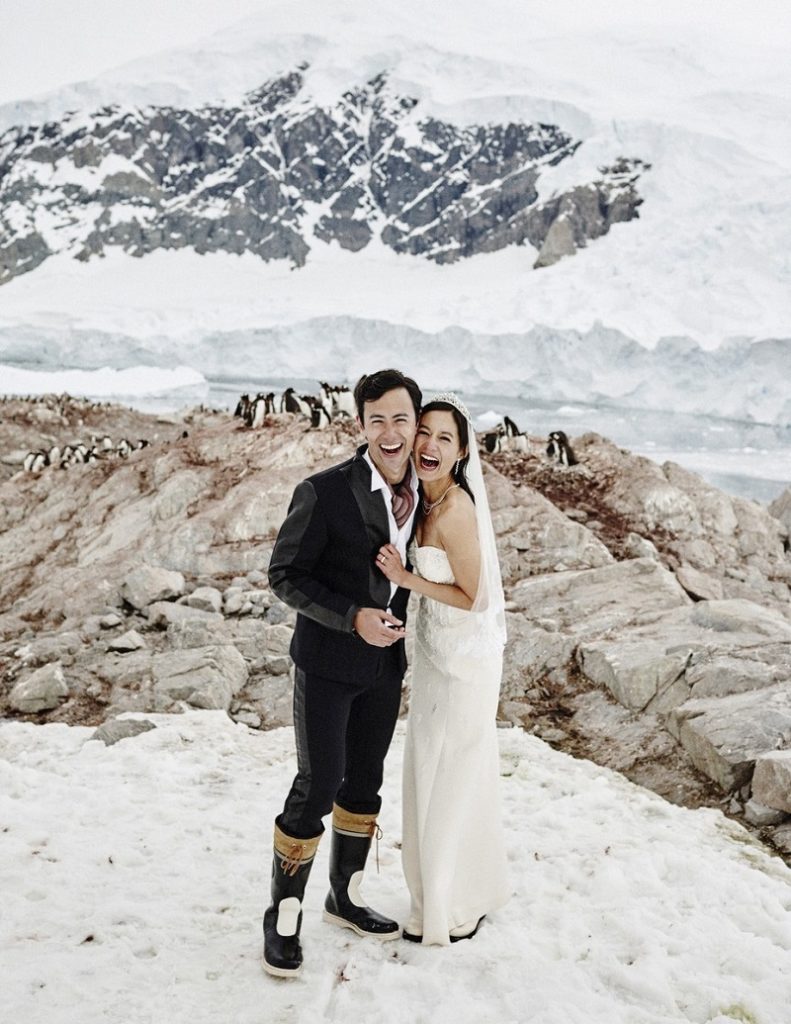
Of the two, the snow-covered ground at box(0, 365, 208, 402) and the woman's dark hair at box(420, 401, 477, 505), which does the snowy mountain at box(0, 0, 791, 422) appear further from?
the woman's dark hair at box(420, 401, 477, 505)

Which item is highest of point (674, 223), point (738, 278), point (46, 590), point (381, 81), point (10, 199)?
point (381, 81)

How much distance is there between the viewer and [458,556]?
2480mm

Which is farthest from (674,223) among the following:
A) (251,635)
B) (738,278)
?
(251,635)

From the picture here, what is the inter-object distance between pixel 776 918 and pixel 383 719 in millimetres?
1568

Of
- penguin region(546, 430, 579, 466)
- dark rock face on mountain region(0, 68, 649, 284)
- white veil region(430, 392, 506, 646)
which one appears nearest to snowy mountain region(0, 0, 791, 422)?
dark rock face on mountain region(0, 68, 649, 284)

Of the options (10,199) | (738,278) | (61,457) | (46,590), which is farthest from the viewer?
(10,199)

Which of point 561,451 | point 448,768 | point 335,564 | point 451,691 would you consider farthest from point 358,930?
point 561,451

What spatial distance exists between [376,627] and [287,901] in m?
0.95

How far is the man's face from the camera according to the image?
242 cm

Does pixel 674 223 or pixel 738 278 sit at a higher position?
pixel 674 223

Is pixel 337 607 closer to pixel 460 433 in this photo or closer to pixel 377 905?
pixel 460 433

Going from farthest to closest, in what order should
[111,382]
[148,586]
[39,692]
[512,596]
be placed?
[111,382], [148,586], [512,596], [39,692]

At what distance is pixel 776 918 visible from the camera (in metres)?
2.86

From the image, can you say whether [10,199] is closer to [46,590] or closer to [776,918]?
[46,590]
